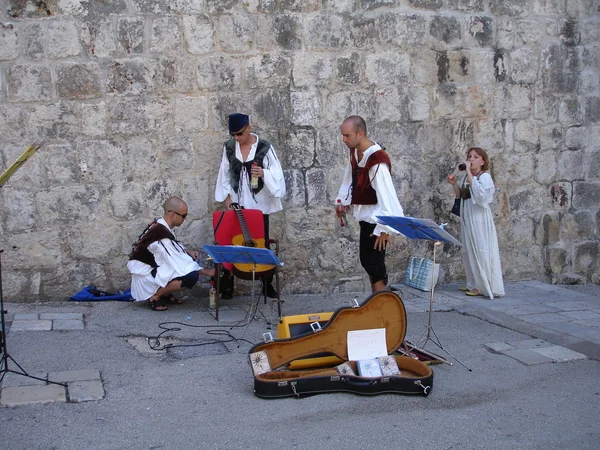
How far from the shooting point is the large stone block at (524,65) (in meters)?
8.55

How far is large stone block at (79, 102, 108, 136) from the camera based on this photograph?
715 cm

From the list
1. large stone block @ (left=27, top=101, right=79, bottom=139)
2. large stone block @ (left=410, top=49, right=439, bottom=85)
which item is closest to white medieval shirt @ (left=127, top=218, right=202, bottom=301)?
large stone block @ (left=27, top=101, right=79, bottom=139)

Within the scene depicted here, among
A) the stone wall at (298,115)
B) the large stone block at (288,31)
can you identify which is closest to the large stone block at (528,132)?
the stone wall at (298,115)

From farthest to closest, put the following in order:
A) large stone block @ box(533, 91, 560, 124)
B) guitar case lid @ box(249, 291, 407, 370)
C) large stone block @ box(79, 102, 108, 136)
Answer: large stone block @ box(533, 91, 560, 124) → large stone block @ box(79, 102, 108, 136) → guitar case lid @ box(249, 291, 407, 370)

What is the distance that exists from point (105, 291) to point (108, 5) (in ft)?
8.78

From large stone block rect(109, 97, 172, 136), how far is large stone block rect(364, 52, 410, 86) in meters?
2.12

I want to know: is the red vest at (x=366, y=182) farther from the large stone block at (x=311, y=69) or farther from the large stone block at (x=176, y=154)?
the large stone block at (x=176, y=154)

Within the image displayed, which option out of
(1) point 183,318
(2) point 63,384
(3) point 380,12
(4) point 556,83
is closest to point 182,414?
(2) point 63,384

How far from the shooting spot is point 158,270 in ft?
22.7

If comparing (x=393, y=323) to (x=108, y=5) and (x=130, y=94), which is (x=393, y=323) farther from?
(x=108, y=5)

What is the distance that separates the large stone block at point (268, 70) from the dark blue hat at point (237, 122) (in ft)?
2.01

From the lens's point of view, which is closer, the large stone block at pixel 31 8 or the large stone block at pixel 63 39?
the large stone block at pixel 31 8

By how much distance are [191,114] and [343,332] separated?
328cm

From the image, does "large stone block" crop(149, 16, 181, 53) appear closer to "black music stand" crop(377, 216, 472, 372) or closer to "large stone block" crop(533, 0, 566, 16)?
"black music stand" crop(377, 216, 472, 372)
